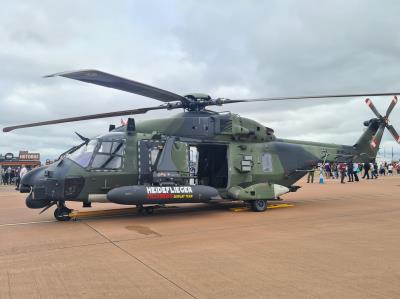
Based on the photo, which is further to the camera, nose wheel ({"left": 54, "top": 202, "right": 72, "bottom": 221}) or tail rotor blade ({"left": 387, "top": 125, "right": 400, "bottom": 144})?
tail rotor blade ({"left": 387, "top": 125, "right": 400, "bottom": 144})

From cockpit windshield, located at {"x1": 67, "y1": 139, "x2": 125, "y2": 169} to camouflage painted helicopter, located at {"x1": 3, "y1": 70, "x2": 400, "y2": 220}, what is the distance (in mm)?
25

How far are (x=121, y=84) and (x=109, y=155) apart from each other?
2.13 metres

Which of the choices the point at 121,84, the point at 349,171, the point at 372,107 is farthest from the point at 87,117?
the point at 349,171

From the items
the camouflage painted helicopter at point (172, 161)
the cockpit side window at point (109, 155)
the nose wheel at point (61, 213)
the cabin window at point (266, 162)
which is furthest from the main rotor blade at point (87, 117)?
the cabin window at point (266, 162)

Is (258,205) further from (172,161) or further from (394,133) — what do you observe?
(394,133)

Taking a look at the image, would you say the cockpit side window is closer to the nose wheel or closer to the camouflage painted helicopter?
the camouflage painted helicopter

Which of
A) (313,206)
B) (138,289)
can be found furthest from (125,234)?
(313,206)

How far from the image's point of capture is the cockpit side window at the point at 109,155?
9.88m

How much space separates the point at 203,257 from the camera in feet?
19.2

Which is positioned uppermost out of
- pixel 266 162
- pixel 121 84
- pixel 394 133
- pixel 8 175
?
pixel 121 84

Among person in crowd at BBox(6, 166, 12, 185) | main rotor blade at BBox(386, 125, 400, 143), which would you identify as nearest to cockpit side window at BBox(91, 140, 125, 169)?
main rotor blade at BBox(386, 125, 400, 143)

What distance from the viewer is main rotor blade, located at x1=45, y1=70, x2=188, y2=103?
7838 millimetres

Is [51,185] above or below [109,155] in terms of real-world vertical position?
below

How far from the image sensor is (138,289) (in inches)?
173
